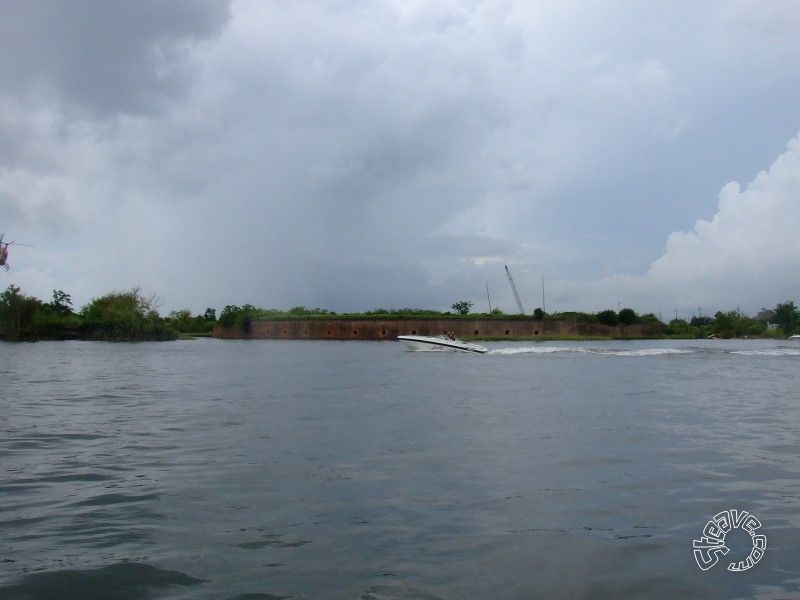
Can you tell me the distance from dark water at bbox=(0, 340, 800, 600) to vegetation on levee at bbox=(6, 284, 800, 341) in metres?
57.3

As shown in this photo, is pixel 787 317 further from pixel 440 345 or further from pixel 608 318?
pixel 440 345

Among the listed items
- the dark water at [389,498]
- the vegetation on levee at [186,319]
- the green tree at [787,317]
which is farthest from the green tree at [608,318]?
the dark water at [389,498]

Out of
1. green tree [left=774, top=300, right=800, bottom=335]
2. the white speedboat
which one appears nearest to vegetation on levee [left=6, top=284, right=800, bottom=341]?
green tree [left=774, top=300, right=800, bottom=335]

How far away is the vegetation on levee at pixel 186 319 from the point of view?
225ft

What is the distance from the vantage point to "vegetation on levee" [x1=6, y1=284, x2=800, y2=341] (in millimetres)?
68562

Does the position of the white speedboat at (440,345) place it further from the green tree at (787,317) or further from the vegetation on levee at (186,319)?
the green tree at (787,317)

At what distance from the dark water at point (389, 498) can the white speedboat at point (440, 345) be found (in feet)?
83.8

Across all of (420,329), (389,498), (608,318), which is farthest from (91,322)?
(389,498)

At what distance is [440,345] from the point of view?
41.2 m

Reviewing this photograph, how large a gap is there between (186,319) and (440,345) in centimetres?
6774

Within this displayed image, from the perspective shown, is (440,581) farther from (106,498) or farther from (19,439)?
(19,439)

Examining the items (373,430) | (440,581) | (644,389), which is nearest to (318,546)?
(440,581)

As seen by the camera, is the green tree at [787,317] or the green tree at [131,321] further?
the green tree at [787,317]

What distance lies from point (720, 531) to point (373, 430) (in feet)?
19.0
